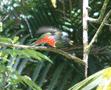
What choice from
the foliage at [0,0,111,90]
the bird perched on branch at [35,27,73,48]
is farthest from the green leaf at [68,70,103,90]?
the foliage at [0,0,111,90]

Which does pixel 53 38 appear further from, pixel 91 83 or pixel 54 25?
pixel 54 25

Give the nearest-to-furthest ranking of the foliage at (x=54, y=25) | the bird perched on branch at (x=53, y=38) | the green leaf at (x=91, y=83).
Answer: the green leaf at (x=91, y=83) → the bird perched on branch at (x=53, y=38) → the foliage at (x=54, y=25)

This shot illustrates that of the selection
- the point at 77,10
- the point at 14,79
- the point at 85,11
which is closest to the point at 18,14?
the point at 77,10

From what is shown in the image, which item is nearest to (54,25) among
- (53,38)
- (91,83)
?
(53,38)

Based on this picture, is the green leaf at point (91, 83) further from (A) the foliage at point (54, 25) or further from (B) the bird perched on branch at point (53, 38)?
(A) the foliage at point (54, 25)

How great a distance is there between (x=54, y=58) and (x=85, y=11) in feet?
5.66

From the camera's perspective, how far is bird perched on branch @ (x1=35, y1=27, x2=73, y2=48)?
128 centimetres

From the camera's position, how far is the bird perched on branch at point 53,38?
1285 mm

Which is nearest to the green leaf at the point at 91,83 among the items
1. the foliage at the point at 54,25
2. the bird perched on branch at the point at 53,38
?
the bird perched on branch at the point at 53,38

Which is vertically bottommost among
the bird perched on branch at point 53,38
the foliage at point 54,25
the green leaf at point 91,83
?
the foliage at point 54,25

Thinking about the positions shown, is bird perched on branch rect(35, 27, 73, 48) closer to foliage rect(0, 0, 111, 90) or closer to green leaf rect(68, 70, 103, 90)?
foliage rect(0, 0, 111, 90)

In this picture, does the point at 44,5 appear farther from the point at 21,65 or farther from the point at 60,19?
the point at 21,65

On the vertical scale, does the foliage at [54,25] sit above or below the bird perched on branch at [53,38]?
below

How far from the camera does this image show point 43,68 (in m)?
2.43
